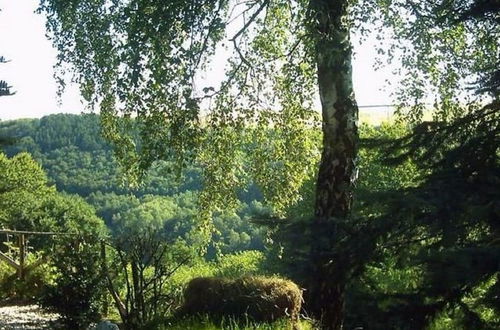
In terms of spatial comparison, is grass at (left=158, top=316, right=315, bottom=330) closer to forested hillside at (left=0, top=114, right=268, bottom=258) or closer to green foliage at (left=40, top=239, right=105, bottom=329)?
green foliage at (left=40, top=239, right=105, bottom=329)

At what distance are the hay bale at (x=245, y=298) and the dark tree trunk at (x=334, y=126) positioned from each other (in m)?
0.28

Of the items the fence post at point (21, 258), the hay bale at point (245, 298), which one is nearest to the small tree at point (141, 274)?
the hay bale at point (245, 298)

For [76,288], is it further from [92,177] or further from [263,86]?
[92,177]

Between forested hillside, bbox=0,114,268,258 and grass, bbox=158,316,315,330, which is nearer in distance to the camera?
grass, bbox=158,316,315,330

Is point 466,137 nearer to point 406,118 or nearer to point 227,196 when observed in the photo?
point 406,118

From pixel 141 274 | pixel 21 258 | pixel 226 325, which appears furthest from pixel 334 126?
pixel 21 258

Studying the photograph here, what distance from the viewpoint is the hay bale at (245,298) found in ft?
22.5

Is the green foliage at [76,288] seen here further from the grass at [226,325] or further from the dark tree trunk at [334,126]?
the dark tree trunk at [334,126]

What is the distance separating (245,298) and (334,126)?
6.86 feet

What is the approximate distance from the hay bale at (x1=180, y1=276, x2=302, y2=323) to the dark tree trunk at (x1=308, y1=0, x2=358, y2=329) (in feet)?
0.90

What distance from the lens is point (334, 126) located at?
7230 millimetres

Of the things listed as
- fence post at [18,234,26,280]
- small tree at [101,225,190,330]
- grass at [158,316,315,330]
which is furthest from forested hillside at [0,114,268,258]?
grass at [158,316,315,330]

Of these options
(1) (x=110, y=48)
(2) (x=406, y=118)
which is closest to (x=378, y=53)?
(2) (x=406, y=118)

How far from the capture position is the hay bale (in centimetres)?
687
